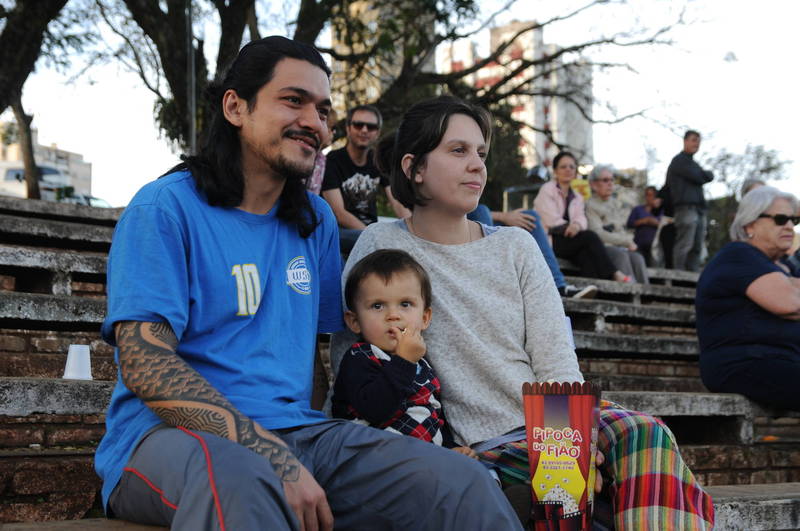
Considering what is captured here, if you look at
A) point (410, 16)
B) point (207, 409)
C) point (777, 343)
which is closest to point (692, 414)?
point (777, 343)

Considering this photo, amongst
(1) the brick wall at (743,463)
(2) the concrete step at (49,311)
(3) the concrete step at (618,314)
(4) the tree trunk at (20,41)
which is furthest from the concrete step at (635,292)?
(4) the tree trunk at (20,41)

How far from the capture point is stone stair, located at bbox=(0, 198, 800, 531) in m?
2.77

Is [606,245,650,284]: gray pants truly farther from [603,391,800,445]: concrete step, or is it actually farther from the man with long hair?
the man with long hair

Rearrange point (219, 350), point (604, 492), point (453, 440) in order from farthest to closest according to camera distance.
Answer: point (453, 440) → point (604, 492) → point (219, 350)

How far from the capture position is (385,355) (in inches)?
92.7

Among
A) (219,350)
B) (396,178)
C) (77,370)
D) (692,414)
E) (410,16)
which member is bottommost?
(692,414)

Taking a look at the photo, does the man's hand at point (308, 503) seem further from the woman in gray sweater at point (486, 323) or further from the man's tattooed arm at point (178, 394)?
the woman in gray sweater at point (486, 323)

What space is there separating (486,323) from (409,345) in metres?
0.32

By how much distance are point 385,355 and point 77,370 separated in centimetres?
185

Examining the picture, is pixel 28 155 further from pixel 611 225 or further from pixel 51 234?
pixel 611 225

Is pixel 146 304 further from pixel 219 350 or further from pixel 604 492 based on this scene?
pixel 604 492

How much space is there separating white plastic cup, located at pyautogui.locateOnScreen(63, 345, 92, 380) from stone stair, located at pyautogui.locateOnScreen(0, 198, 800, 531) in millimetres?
156

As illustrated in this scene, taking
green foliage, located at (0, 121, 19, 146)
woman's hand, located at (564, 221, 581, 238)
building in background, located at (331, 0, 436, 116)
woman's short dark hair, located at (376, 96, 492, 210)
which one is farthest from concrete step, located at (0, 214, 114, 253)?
green foliage, located at (0, 121, 19, 146)

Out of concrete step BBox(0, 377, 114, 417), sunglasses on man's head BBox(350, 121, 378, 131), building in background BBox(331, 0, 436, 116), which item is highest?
building in background BBox(331, 0, 436, 116)
